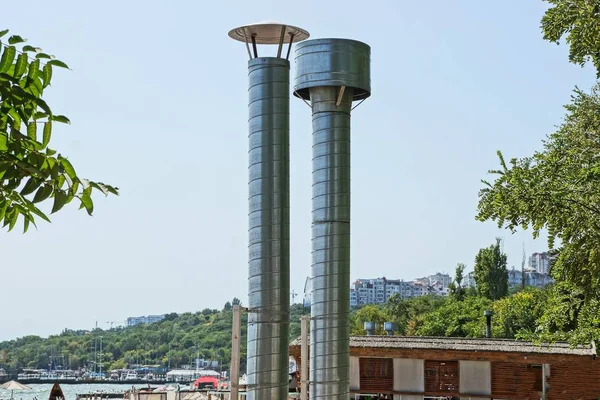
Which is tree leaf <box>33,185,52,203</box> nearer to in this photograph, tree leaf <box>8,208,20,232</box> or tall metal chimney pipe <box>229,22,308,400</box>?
tree leaf <box>8,208,20,232</box>

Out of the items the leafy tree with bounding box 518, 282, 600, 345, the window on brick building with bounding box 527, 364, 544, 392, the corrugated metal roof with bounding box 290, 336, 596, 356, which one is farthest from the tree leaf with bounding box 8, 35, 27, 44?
the window on brick building with bounding box 527, 364, 544, 392

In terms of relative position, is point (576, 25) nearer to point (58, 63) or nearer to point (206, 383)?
point (58, 63)

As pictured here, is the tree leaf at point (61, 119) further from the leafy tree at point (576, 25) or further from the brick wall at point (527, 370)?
the brick wall at point (527, 370)

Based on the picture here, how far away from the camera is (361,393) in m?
28.3

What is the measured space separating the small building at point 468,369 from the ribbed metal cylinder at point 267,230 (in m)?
14.5

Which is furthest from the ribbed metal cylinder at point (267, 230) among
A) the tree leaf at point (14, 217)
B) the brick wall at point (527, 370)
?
the brick wall at point (527, 370)

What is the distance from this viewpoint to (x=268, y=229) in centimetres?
1162

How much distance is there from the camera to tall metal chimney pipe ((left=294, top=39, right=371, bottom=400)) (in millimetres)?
12602

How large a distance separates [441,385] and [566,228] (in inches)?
560

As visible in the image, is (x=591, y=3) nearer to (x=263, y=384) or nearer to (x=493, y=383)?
(x=263, y=384)

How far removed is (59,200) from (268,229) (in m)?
9.57

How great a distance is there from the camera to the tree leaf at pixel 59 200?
2.01 meters

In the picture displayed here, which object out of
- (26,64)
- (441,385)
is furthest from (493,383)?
(26,64)

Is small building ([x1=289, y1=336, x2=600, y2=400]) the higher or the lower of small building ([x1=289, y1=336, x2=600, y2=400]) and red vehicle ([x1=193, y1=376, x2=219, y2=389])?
the higher
